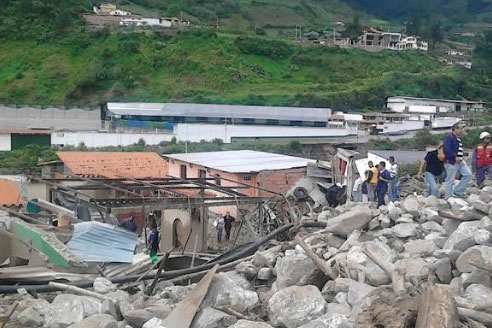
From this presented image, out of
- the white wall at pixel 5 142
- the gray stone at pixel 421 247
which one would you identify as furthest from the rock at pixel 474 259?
the white wall at pixel 5 142

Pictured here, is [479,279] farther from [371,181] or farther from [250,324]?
[371,181]

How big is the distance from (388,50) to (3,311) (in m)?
61.4

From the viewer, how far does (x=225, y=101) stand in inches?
1866

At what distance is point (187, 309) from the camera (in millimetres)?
5312

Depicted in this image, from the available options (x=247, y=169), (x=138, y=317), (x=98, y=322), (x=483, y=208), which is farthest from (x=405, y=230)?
(x=247, y=169)

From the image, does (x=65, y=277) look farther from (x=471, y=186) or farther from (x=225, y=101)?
(x=225, y=101)

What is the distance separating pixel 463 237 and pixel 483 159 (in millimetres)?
4103

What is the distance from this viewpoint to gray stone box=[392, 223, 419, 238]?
6.89m

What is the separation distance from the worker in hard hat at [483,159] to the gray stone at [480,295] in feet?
16.1

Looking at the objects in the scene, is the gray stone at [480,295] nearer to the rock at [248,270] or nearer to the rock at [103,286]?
the rock at [248,270]

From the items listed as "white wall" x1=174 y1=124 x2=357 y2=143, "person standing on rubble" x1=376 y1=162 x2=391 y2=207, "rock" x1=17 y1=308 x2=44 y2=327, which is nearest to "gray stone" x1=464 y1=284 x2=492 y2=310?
"rock" x1=17 y1=308 x2=44 y2=327

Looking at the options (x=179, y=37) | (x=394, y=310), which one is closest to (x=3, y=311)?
(x=394, y=310)

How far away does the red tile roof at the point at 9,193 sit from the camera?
59.8 ft

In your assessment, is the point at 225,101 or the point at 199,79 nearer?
the point at 225,101
